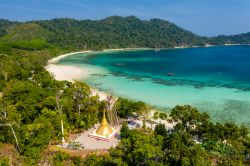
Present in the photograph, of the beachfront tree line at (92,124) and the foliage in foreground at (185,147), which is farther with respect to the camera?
the beachfront tree line at (92,124)

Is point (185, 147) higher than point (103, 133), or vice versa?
point (185, 147)

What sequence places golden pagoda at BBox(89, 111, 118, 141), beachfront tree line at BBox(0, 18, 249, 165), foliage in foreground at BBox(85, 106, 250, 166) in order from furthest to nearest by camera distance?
golden pagoda at BBox(89, 111, 118, 141) → beachfront tree line at BBox(0, 18, 249, 165) → foliage in foreground at BBox(85, 106, 250, 166)

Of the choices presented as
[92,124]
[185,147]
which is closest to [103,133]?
[92,124]

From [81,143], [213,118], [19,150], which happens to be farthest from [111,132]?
[213,118]

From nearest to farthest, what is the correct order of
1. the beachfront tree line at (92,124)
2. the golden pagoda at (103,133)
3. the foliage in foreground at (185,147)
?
the foliage in foreground at (185,147), the beachfront tree line at (92,124), the golden pagoda at (103,133)

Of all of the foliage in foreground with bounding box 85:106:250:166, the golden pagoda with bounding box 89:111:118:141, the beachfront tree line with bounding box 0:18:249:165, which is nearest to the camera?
the foliage in foreground with bounding box 85:106:250:166

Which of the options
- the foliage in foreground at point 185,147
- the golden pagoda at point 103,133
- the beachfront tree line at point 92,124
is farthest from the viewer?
the golden pagoda at point 103,133

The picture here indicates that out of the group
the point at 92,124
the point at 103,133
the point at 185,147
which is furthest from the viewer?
the point at 92,124

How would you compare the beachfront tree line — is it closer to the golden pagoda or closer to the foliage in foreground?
the foliage in foreground

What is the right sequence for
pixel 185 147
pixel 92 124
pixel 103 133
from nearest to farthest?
pixel 185 147
pixel 103 133
pixel 92 124

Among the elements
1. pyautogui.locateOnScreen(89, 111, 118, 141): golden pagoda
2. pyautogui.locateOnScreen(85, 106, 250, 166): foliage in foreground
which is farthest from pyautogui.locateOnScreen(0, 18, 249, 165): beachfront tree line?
pyautogui.locateOnScreen(89, 111, 118, 141): golden pagoda

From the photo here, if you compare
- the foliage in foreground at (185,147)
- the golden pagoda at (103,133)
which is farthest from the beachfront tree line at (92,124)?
the golden pagoda at (103,133)

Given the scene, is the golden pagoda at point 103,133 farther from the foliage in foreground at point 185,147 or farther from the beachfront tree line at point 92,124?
the beachfront tree line at point 92,124

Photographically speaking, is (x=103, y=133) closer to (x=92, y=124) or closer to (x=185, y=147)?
(x=92, y=124)
